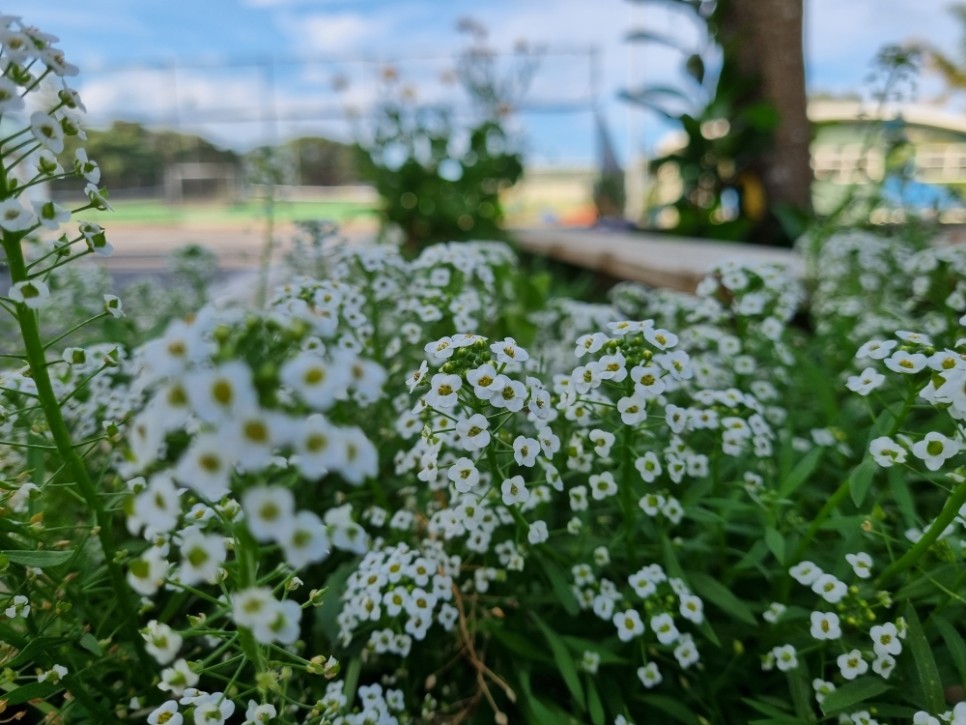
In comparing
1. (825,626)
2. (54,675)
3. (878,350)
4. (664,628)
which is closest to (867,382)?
(878,350)

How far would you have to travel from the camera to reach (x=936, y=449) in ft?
3.16

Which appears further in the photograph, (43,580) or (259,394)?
(43,580)

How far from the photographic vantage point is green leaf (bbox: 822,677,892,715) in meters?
0.93

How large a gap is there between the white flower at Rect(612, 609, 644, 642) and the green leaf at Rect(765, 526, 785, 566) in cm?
25

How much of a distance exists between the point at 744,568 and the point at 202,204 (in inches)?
556

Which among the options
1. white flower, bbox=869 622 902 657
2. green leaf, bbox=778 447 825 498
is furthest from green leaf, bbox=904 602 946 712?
green leaf, bbox=778 447 825 498

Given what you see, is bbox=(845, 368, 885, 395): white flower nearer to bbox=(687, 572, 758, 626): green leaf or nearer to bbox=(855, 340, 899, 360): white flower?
bbox=(855, 340, 899, 360): white flower

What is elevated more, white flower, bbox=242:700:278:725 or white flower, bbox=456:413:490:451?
white flower, bbox=456:413:490:451

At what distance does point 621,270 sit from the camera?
11.7 ft

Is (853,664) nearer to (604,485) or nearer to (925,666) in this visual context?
(925,666)

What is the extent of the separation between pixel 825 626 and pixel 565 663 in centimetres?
40

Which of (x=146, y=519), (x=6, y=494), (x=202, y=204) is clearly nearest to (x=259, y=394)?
(x=146, y=519)

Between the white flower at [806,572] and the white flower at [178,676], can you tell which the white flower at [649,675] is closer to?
the white flower at [806,572]

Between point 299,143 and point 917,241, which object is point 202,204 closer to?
point 299,143
